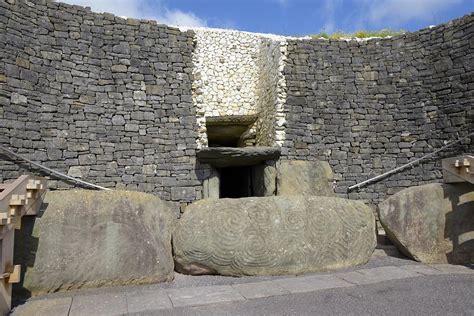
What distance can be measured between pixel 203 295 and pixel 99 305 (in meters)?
1.14

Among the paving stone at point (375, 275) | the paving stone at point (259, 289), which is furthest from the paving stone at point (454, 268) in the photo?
the paving stone at point (259, 289)

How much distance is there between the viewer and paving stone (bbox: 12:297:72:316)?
3.47 metres

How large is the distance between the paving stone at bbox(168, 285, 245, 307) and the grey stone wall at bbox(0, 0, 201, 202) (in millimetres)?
3575

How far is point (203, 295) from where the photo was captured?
13.2 ft

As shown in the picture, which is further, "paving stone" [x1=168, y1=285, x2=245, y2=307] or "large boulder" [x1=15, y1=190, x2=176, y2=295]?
"large boulder" [x1=15, y1=190, x2=176, y2=295]

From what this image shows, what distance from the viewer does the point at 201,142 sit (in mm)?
8008

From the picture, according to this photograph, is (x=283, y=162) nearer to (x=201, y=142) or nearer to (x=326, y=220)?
(x=201, y=142)

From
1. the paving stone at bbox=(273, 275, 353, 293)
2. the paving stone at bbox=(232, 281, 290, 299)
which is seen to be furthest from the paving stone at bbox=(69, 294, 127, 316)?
the paving stone at bbox=(273, 275, 353, 293)

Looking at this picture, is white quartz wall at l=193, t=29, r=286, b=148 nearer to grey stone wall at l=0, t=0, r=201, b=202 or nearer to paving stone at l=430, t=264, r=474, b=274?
grey stone wall at l=0, t=0, r=201, b=202

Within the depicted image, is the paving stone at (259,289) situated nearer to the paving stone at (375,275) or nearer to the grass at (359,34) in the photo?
the paving stone at (375,275)

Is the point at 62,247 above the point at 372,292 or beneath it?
above

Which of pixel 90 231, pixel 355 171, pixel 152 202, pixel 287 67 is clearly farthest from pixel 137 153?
pixel 355 171

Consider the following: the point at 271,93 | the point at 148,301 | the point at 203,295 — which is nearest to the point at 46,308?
the point at 148,301

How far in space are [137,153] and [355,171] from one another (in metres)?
5.25
